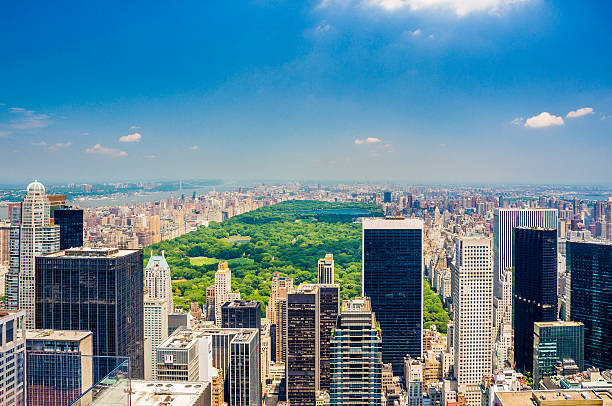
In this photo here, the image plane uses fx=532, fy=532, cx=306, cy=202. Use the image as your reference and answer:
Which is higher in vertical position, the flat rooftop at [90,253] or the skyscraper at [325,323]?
the flat rooftop at [90,253]

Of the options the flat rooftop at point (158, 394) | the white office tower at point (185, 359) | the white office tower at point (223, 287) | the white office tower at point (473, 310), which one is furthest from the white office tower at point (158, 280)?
the flat rooftop at point (158, 394)

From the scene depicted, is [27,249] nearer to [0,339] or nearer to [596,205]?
[0,339]

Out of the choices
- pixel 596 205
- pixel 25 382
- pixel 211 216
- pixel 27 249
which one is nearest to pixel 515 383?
pixel 596 205

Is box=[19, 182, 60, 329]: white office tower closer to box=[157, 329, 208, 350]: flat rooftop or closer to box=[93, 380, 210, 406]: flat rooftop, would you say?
box=[157, 329, 208, 350]: flat rooftop

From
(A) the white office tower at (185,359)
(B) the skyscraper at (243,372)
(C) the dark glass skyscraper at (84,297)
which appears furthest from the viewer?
(B) the skyscraper at (243,372)

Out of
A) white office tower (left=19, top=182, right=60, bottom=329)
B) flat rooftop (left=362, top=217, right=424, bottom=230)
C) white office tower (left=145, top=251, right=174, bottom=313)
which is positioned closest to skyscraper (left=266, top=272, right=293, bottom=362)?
white office tower (left=145, top=251, right=174, bottom=313)

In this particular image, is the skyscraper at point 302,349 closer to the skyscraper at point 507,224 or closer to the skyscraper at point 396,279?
the skyscraper at point 396,279
